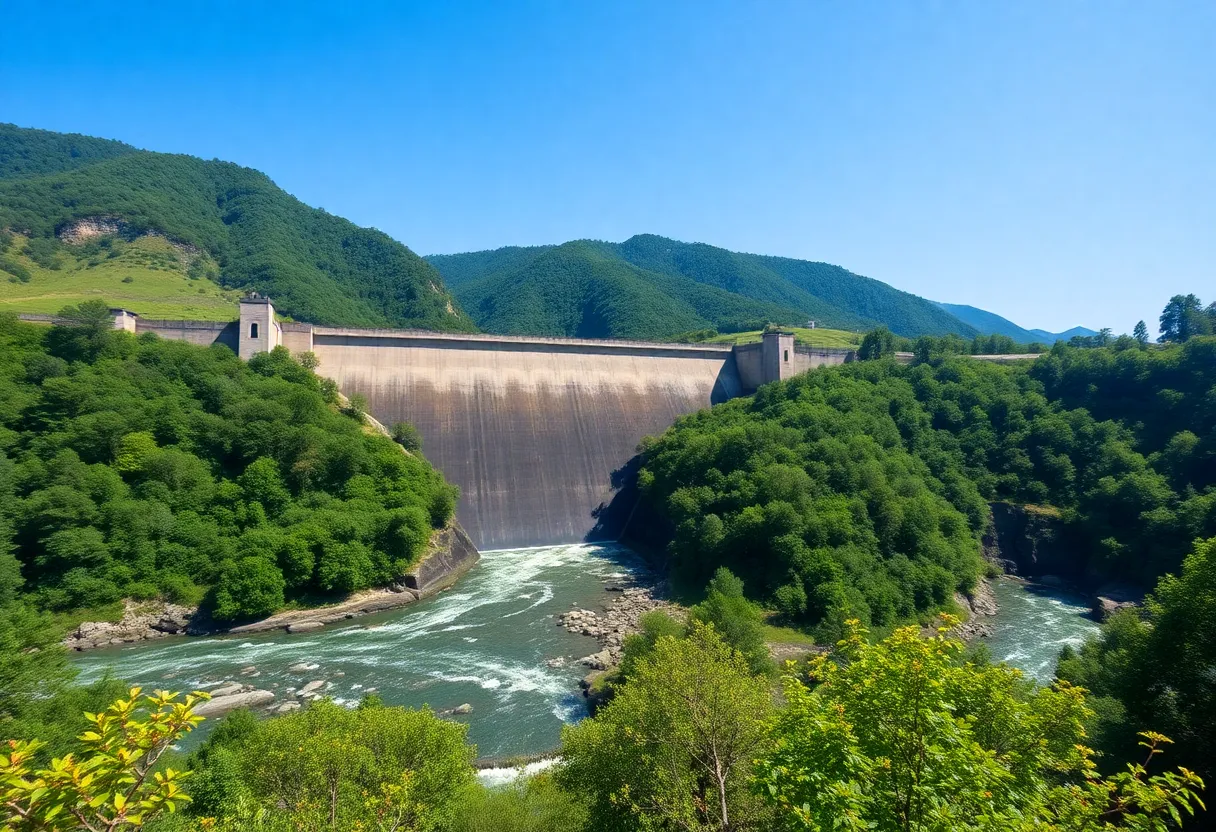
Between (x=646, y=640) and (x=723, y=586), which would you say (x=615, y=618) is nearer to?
(x=723, y=586)

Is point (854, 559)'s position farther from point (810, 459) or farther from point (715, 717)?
point (715, 717)

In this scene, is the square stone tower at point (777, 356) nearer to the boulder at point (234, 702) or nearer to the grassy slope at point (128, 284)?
the boulder at point (234, 702)

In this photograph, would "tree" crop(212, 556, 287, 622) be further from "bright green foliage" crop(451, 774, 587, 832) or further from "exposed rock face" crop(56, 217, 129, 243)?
"exposed rock face" crop(56, 217, 129, 243)

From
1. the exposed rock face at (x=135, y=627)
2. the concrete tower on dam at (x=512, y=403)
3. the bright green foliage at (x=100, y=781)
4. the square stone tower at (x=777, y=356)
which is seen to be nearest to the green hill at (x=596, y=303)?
the square stone tower at (x=777, y=356)

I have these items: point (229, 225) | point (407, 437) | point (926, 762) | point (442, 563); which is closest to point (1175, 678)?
point (926, 762)

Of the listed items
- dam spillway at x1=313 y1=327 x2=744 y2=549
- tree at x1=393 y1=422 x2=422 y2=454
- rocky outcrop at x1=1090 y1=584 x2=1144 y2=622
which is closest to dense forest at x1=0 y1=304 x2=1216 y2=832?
rocky outcrop at x1=1090 y1=584 x2=1144 y2=622

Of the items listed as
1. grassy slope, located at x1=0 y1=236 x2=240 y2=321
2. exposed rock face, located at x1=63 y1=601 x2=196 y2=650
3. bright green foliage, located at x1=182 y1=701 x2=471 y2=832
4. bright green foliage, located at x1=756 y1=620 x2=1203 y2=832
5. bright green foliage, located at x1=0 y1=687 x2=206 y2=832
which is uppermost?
grassy slope, located at x1=0 y1=236 x2=240 y2=321
